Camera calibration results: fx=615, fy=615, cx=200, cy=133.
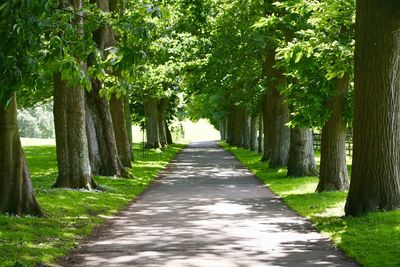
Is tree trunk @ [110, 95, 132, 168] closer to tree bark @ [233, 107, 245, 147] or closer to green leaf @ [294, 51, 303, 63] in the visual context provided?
green leaf @ [294, 51, 303, 63]

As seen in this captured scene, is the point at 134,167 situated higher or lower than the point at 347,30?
lower

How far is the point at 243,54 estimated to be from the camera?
26734 mm

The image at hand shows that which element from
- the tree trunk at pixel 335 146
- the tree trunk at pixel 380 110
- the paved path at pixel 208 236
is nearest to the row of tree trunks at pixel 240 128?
the paved path at pixel 208 236

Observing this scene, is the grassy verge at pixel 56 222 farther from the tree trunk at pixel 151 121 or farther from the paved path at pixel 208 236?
the tree trunk at pixel 151 121

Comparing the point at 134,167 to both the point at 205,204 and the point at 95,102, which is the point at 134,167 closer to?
the point at 95,102

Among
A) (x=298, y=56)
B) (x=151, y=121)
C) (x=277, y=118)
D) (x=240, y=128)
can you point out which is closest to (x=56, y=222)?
(x=298, y=56)

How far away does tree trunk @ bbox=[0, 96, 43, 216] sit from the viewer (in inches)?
481

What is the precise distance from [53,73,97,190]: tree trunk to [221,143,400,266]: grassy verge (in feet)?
19.3

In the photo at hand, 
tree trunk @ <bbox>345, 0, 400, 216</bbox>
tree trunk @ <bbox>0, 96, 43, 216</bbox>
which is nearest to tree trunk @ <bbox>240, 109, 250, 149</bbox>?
tree trunk @ <bbox>345, 0, 400, 216</bbox>

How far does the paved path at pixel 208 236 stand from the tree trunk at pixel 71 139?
6.49 feet

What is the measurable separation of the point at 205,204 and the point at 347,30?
19.5ft

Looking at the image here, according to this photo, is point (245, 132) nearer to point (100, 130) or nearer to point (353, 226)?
point (100, 130)

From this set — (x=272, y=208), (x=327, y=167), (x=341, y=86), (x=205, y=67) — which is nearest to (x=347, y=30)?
(x=341, y=86)

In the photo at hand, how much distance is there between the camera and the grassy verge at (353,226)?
29.7ft
